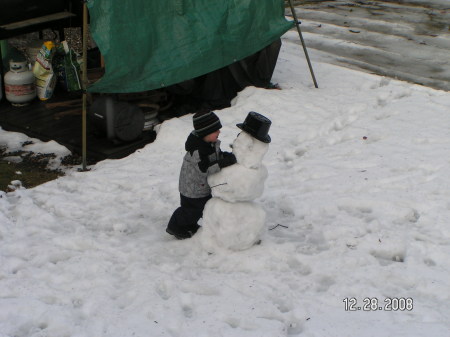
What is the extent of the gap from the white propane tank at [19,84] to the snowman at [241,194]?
17.0ft

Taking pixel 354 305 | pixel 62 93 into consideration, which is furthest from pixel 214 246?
pixel 62 93

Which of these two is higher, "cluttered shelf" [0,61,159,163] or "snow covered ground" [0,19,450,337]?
"snow covered ground" [0,19,450,337]

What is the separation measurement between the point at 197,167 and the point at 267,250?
97 cm

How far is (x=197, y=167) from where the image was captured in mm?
5078

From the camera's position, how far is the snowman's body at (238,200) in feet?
15.5

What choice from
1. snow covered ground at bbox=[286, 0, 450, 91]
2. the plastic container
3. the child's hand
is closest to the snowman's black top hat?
the child's hand

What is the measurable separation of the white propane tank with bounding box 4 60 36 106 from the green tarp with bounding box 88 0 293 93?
2.48 metres

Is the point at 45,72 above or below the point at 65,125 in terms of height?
above

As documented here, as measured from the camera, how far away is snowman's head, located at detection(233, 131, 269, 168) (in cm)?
469
